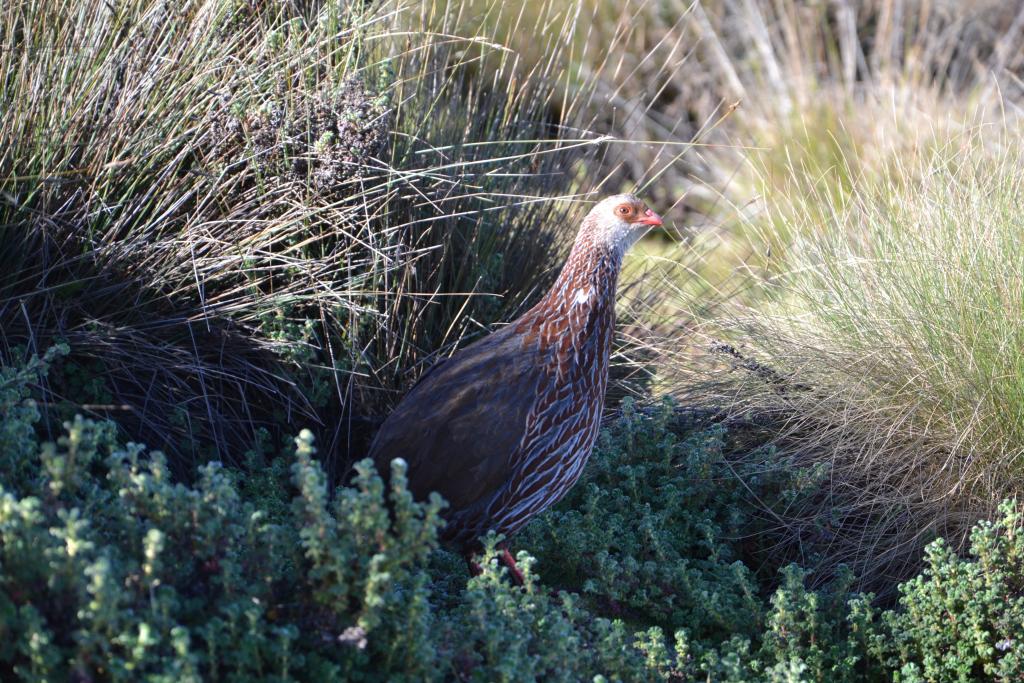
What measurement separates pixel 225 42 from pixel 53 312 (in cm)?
122

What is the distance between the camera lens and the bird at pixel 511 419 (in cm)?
374

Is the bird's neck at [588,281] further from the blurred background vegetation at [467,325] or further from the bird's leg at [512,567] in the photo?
the bird's leg at [512,567]

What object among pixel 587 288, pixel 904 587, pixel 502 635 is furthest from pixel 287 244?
pixel 904 587

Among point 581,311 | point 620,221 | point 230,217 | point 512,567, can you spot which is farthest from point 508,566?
point 230,217

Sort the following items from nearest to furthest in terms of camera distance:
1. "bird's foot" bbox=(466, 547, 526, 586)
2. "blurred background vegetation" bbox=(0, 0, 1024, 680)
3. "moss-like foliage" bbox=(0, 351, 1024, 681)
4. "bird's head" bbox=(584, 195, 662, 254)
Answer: "moss-like foliage" bbox=(0, 351, 1024, 681)
"blurred background vegetation" bbox=(0, 0, 1024, 680)
"bird's foot" bbox=(466, 547, 526, 586)
"bird's head" bbox=(584, 195, 662, 254)

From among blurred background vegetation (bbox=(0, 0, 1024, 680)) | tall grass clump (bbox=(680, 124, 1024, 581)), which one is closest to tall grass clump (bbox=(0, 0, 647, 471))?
blurred background vegetation (bbox=(0, 0, 1024, 680))

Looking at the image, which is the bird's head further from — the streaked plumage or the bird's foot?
the bird's foot

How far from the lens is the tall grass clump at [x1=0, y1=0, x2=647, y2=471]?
12.9ft

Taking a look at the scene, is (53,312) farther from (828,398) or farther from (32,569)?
(828,398)

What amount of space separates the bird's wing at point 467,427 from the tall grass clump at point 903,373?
1133mm

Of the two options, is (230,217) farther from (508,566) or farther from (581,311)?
(508,566)

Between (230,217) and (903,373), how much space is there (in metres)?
2.51

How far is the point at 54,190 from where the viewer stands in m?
3.94

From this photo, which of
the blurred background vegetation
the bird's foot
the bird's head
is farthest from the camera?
the bird's head
